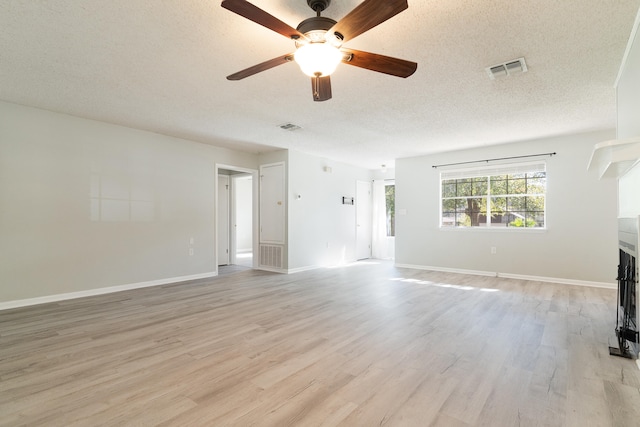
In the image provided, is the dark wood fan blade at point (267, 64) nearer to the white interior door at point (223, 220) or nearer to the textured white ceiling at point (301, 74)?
the textured white ceiling at point (301, 74)

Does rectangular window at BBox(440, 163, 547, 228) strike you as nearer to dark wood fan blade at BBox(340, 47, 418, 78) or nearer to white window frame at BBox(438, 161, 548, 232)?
white window frame at BBox(438, 161, 548, 232)

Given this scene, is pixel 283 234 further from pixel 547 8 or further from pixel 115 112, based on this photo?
pixel 547 8

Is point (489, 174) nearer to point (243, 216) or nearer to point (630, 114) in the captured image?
point (630, 114)

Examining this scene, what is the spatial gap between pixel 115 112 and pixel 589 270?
24.3 feet

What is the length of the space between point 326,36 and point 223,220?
6036 mm

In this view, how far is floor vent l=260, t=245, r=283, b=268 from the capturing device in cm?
637

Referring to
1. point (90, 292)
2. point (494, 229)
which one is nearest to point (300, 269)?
point (90, 292)

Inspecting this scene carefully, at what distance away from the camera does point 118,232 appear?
4.70m

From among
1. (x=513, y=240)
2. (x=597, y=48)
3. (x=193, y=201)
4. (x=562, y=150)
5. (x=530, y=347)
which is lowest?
(x=530, y=347)

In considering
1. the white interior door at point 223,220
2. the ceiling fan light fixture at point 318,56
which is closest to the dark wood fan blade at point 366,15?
the ceiling fan light fixture at point 318,56

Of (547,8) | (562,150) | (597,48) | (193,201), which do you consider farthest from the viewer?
(193,201)

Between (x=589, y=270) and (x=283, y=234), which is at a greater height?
(x=283, y=234)

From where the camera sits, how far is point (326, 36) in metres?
1.90

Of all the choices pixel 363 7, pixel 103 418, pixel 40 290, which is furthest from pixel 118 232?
pixel 363 7
